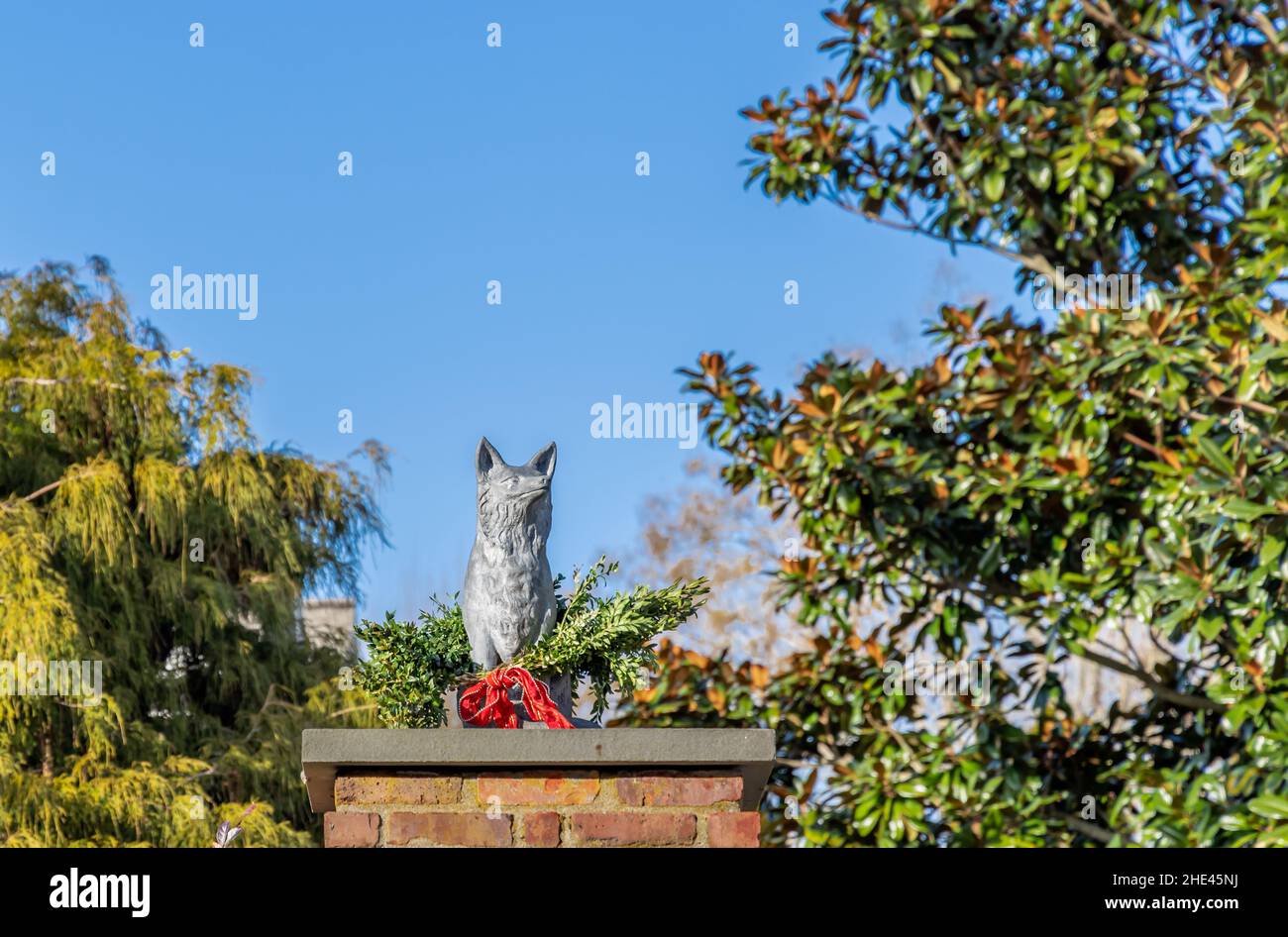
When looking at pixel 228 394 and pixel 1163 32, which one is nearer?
pixel 1163 32

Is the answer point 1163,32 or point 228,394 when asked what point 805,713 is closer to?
point 1163,32

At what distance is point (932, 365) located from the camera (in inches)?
204

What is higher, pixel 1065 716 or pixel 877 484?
pixel 877 484

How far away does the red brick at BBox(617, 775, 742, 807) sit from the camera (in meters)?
2.70

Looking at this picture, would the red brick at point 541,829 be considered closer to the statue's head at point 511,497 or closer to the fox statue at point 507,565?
the fox statue at point 507,565

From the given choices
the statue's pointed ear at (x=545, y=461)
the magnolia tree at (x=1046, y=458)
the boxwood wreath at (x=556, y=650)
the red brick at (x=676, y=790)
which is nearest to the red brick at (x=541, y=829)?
the red brick at (x=676, y=790)

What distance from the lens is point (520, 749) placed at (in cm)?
266

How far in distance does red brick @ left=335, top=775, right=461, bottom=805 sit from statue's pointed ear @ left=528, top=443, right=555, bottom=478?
35.0 inches

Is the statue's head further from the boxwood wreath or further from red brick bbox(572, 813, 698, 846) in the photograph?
red brick bbox(572, 813, 698, 846)

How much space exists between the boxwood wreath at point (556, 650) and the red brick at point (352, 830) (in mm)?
536

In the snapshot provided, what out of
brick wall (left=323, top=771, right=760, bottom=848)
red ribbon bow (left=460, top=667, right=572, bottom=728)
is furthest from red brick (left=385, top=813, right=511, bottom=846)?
red ribbon bow (left=460, top=667, right=572, bottom=728)

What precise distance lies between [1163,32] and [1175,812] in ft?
10.0

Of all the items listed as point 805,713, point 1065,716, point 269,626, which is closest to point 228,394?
point 269,626
